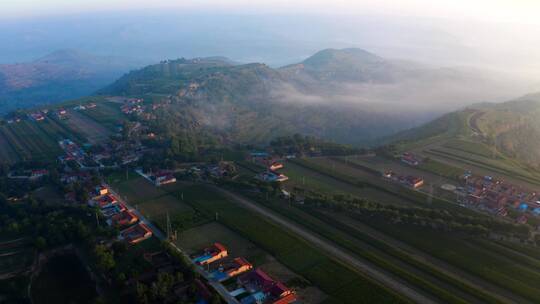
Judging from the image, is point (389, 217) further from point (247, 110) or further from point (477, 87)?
point (477, 87)

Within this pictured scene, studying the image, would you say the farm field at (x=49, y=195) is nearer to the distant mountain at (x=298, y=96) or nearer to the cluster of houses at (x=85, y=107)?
the distant mountain at (x=298, y=96)

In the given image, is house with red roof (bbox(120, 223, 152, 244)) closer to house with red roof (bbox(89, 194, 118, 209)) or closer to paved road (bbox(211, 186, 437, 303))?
house with red roof (bbox(89, 194, 118, 209))

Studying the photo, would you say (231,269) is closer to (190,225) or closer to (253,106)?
(190,225)

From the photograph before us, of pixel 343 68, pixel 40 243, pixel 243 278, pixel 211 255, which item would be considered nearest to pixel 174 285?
pixel 211 255

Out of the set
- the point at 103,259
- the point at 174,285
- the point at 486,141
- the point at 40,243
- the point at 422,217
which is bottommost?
the point at 40,243

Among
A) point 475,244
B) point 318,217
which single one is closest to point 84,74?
point 318,217
